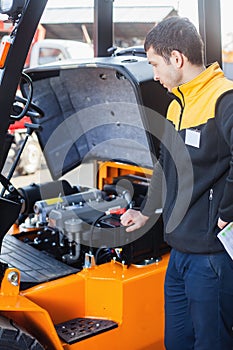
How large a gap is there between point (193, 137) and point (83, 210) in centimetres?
114

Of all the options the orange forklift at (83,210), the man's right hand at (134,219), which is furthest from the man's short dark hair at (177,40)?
the man's right hand at (134,219)

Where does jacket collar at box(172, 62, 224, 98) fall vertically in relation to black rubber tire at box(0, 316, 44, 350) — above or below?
above

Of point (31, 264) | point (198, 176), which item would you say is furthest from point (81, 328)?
point (198, 176)

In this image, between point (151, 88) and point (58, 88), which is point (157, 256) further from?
point (58, 88)

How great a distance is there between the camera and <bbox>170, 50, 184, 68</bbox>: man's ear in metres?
2.13

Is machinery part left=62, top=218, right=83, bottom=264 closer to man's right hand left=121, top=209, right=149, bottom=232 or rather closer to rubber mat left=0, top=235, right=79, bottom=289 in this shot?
rubber mat left=0, top=235, right=79, bottom=289

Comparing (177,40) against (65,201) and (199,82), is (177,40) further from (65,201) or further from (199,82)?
(65,201)

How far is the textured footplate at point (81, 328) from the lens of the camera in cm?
247

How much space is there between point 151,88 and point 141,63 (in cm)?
18

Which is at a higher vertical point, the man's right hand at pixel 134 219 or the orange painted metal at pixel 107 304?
the man's right hand at pixel 134 219

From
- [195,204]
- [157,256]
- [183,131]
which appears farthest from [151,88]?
[157,256]

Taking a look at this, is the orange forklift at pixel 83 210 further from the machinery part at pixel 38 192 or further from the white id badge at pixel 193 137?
the white id badge at pixel 193 137

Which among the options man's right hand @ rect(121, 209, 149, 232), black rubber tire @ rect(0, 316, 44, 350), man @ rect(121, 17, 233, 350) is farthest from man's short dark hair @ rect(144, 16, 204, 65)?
black rubber tire @ rect(0, 316, 44, 350)

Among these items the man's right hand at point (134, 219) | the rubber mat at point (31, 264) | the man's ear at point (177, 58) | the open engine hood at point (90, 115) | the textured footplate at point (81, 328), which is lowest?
the textured footplate at point (81, 328)
